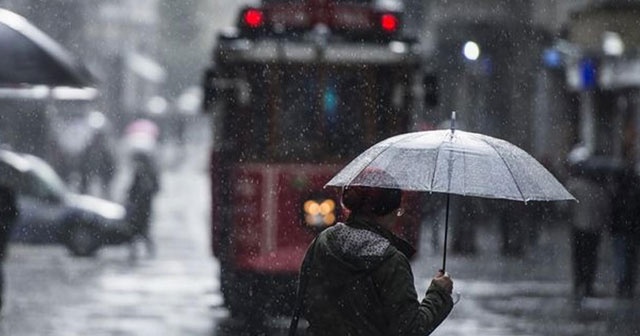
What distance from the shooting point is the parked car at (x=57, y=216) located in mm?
26594

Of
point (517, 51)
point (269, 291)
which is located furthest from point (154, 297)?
point (517, 51)

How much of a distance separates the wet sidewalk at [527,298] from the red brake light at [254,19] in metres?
3.23

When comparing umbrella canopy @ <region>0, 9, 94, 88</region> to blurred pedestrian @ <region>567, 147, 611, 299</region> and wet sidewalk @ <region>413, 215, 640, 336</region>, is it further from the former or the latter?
Result: blurred pedestrian @ <region>567, 147, 611, 299</region>

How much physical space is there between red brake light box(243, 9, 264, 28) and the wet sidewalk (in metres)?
3.23

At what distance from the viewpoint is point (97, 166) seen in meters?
42.7

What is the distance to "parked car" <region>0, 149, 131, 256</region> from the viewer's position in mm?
26594

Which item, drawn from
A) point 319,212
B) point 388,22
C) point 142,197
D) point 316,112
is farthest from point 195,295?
point 142,197

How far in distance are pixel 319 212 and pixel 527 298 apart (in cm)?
335

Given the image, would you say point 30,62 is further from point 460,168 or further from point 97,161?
point 97,161

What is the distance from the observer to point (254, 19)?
17641 mm

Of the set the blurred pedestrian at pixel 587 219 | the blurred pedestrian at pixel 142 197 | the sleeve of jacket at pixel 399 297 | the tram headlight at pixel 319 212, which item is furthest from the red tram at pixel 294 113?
the sleeve of jacket at pixel 399 297

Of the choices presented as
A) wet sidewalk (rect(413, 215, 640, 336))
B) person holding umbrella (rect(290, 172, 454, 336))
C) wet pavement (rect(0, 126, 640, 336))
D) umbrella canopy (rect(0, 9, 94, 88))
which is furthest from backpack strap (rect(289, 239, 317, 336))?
wet sidewalk (rect(413, 215, 640, 336))

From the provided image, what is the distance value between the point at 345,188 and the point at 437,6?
40559 mm

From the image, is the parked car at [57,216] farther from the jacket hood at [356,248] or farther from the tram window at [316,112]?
the jacket hood at [356,248]
